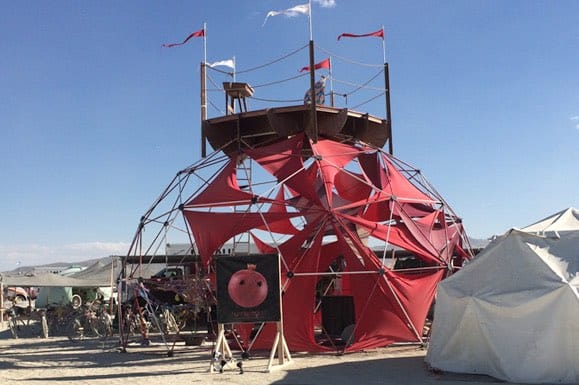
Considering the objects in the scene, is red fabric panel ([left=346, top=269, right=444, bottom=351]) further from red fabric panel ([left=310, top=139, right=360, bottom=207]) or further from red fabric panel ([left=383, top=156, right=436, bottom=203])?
red fabric panel ([left=310, top=139, right=360, bottom=207])

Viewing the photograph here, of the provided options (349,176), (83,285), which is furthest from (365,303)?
(83,285)

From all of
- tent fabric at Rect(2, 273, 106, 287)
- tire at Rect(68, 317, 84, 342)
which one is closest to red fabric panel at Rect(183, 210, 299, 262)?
tire at Rect(68, 317, 84, 342)

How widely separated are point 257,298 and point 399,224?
6.79m

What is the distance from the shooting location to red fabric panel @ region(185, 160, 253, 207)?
16766 millimetres

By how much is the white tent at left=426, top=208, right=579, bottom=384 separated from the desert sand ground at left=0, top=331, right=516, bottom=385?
1.69 feet

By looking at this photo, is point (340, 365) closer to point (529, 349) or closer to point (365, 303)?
point (365, 303)

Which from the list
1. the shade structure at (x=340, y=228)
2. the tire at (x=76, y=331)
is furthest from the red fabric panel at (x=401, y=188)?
the tire at (x=76, y=331)

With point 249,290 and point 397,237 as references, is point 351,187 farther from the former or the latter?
point 249,290

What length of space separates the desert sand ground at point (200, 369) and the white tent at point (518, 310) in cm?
51

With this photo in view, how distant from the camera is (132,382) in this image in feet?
41.0

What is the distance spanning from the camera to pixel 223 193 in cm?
1719

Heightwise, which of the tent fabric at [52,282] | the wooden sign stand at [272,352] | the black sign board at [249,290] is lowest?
the wooden sign stand at [272,352]

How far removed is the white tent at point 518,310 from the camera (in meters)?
10.9

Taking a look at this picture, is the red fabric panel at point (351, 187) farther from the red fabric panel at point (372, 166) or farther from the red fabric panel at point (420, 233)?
the red fabric panel at point (420, 233)
